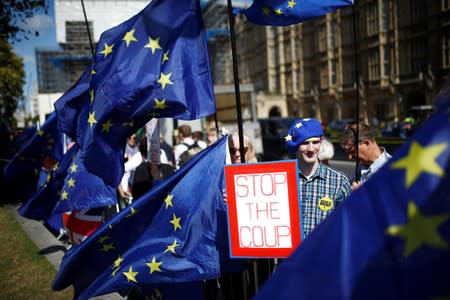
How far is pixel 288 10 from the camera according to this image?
3.59 metres

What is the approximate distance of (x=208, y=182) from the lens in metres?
3.15

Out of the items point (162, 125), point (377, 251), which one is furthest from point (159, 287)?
point (162, 125)

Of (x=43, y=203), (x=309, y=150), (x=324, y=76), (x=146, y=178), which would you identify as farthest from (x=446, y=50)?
(x=309, y=150)

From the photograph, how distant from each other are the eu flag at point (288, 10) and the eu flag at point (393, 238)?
2.35 m

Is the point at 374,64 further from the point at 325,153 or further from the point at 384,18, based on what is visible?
the point at 325,153

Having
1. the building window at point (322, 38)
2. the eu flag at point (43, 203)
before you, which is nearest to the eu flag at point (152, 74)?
the eu flag at point (43, 203)

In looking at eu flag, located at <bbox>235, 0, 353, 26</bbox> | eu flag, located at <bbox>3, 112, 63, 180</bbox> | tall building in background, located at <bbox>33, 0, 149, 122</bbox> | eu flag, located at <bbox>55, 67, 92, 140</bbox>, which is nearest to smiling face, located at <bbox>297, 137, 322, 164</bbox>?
eu flag, located at <bbox>235, 0, 353, 26</bbox>

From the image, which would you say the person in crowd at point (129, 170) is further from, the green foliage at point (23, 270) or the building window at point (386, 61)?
the building window at point (386, 61)

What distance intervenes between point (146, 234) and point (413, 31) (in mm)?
37671

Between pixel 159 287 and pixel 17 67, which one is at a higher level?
pixel 17 67

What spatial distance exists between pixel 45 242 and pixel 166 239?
4.52 metres

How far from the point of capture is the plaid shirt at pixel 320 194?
2947 millimetres

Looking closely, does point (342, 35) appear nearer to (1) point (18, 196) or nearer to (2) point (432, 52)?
(2) point (432, 52)

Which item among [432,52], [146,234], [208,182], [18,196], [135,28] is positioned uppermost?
[432,52]
